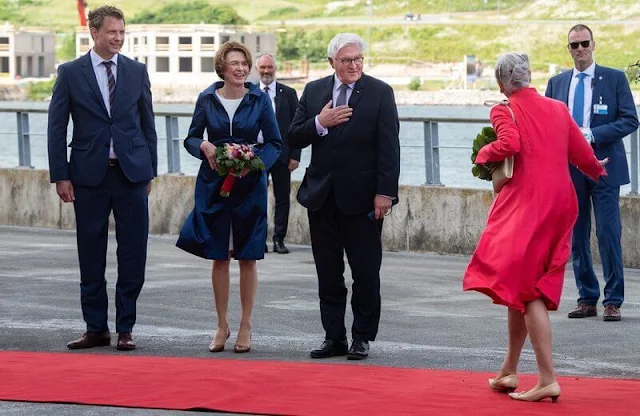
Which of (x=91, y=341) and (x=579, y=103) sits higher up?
(x=579, y=103)

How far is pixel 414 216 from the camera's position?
1559cm

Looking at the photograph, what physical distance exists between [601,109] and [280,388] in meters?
3.96

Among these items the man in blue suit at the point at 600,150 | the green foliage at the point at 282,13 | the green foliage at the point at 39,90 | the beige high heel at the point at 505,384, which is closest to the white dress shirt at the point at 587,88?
the man in blue suit at the point at 600,150

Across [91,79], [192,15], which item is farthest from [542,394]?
[192,15]

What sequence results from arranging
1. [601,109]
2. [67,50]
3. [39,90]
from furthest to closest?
[67,50] → [39,90] → [601,109]

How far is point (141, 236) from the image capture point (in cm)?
945

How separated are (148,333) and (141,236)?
741 millimetres

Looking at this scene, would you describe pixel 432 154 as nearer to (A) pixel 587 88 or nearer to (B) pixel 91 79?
(A) pixel 587 88

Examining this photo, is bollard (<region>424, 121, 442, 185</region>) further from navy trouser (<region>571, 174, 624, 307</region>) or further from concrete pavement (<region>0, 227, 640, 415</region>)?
navy trouser (<region>571, 174, 624, 307</region>)

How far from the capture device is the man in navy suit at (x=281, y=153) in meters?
14.9

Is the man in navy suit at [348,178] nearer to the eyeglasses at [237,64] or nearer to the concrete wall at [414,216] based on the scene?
the eyeglasses at [237,64]

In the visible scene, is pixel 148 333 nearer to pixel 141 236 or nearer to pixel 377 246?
pixel 141 236

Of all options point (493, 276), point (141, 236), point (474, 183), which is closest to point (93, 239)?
point (141, 236)

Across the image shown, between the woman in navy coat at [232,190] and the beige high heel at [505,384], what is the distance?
2008 mm
